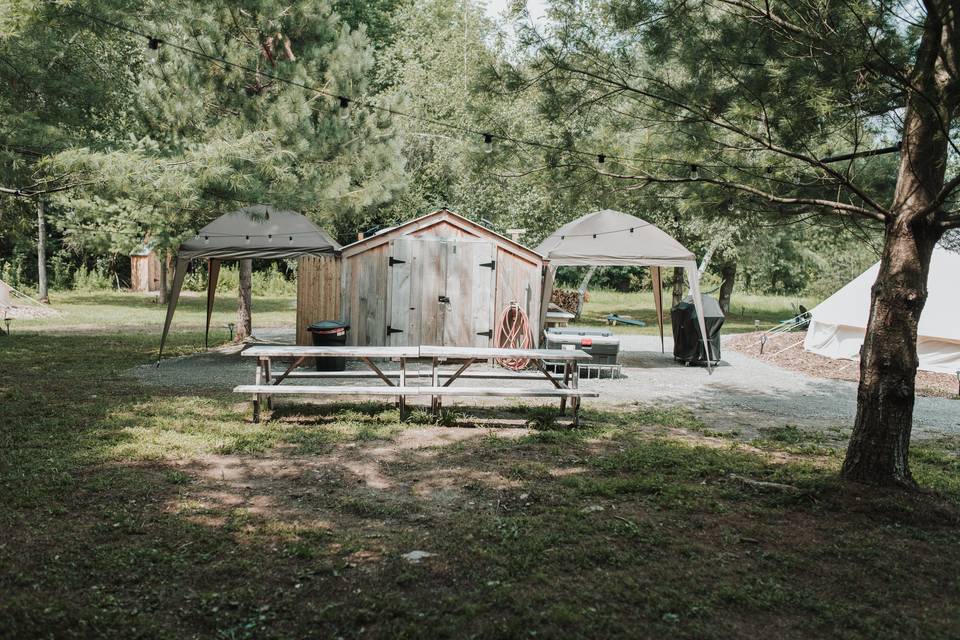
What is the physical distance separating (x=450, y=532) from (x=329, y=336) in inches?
280

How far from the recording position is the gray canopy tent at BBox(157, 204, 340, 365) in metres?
11.1

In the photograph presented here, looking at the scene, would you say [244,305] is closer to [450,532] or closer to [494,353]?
[494,353]

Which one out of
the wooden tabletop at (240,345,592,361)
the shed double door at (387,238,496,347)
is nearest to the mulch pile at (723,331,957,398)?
the shed double door at (387,238,496,347)

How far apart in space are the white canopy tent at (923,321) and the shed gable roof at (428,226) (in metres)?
5.76

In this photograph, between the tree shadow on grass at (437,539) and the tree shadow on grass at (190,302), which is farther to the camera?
the tree shadow on grass at (190,302)

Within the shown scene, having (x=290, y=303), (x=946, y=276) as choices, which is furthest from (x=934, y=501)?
(x=290, y=303)

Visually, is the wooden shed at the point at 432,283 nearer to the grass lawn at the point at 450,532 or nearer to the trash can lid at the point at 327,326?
the trash can lid at the point at 327,326

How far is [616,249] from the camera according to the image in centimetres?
1212

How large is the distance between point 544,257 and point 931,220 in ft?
24.5

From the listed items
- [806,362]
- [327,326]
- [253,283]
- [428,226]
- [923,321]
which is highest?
[428,226]

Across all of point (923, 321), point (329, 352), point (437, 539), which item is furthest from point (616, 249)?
point (437, 539)

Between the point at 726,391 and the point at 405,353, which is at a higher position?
the point at 405,353

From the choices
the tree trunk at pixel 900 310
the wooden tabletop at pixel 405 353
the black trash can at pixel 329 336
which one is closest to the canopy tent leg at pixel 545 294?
the black trash can at pixel 329 336

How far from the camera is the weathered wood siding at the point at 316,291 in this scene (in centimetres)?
1180
